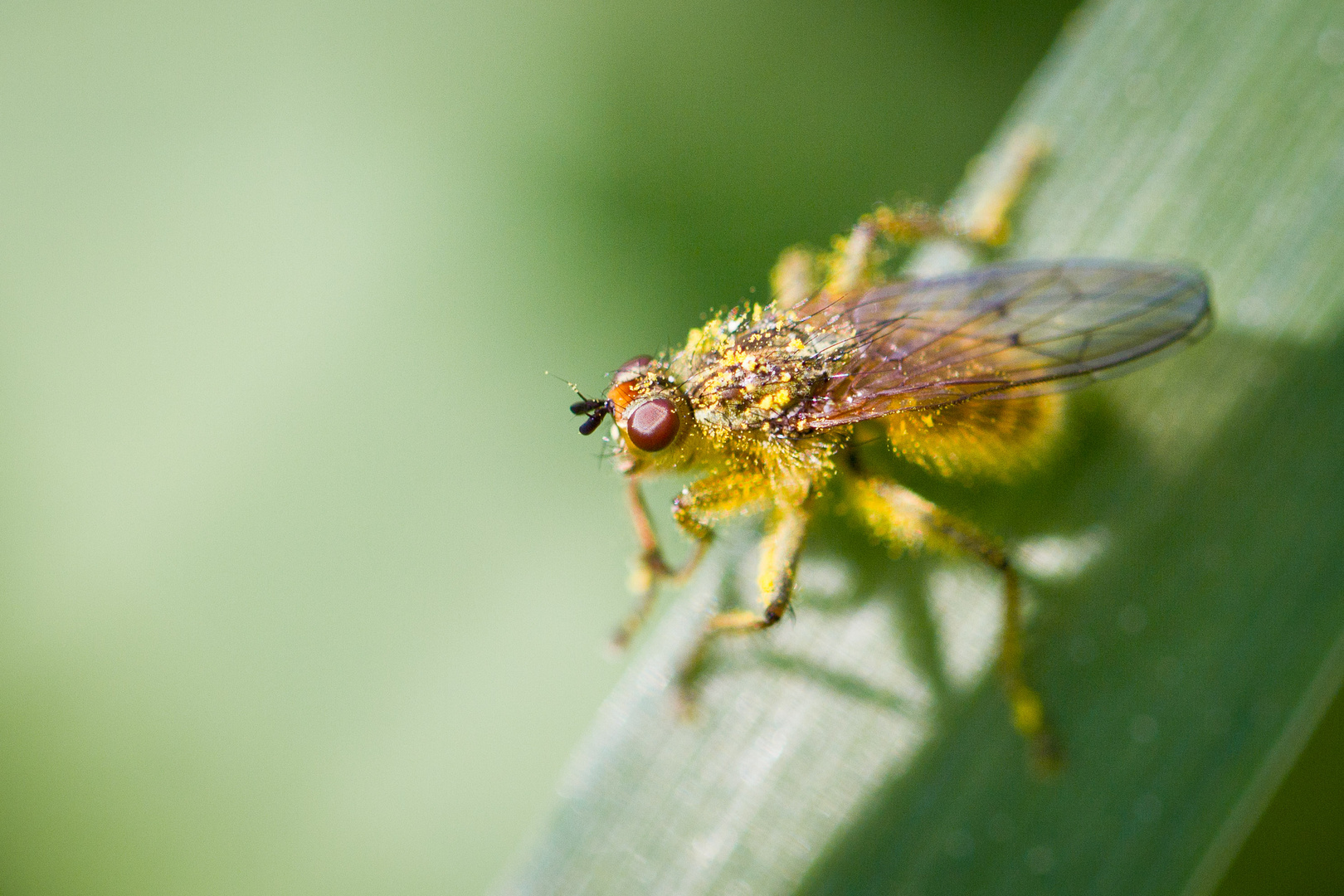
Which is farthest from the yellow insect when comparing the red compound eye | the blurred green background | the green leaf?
the blurred green background

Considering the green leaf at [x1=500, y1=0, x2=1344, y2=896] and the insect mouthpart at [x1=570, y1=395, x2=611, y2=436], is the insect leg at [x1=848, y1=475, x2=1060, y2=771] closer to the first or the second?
the green leaf at [x1=500, y1=0, x2=1344, y2=896]

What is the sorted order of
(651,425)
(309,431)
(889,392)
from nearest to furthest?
(651,425), (889,392), (309,431)

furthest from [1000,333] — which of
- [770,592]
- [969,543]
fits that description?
[770,592]

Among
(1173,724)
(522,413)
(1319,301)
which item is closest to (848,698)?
(1173,724)

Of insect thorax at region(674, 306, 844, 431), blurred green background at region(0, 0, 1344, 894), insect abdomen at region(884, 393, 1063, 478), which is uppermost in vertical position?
insect abdomen at region(884, 393, 1063, 478)

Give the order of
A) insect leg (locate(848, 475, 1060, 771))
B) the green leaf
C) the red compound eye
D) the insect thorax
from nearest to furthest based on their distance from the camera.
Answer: the green leaf
insect leg (locate(848, 475, 1060, 771))
the red compound eye
the insect thorax

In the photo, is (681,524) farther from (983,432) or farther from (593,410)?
(983,432)

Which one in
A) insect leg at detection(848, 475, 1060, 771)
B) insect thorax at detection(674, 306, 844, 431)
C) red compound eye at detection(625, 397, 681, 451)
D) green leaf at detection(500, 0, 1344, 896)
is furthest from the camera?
insect thorax at detection(674, 306, 844, 431)
